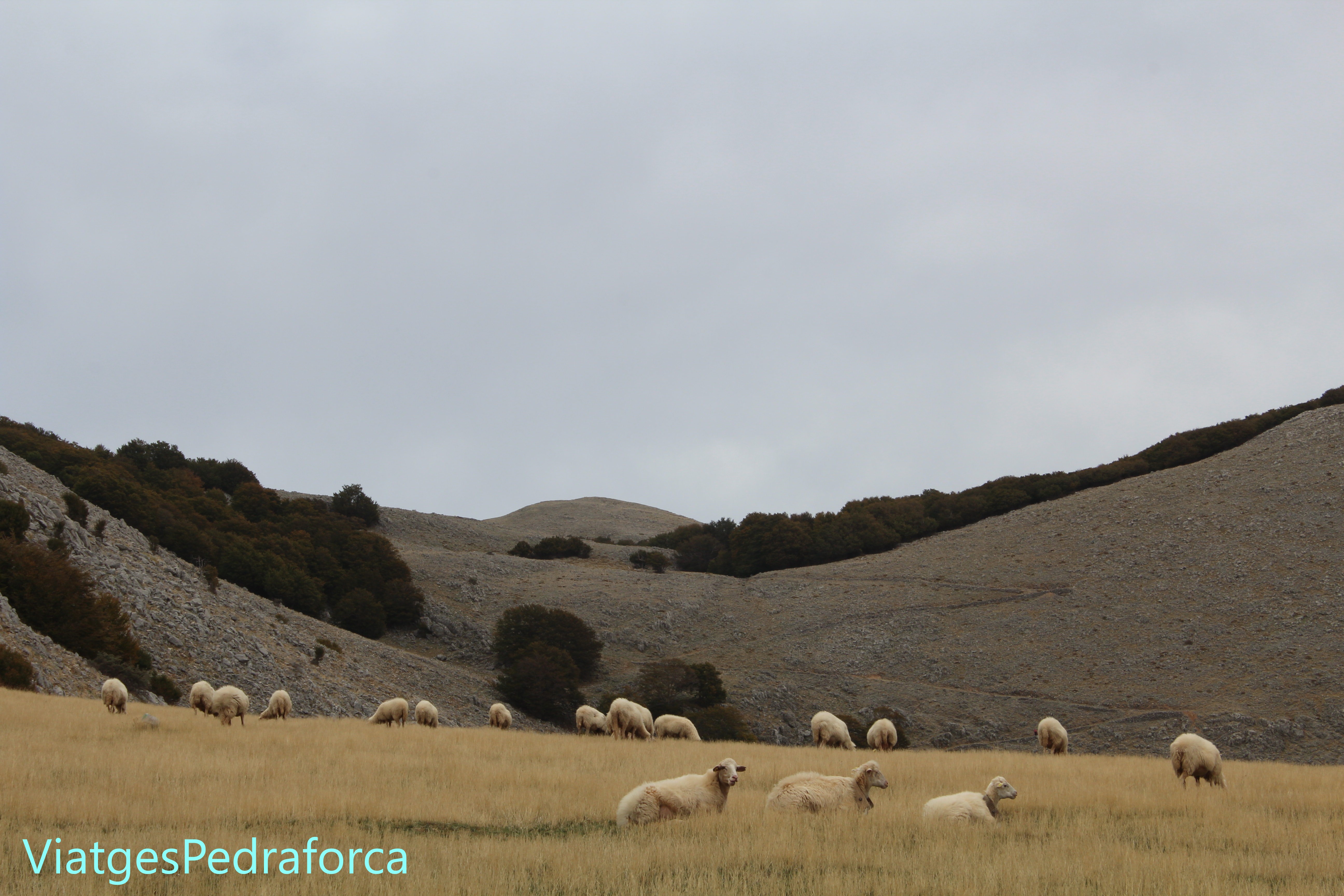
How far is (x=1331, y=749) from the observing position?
1439 inches

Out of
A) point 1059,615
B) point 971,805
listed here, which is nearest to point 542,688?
point 1059,615

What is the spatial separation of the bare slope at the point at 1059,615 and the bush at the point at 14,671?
95.9 ft

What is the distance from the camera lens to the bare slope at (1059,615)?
138 feet

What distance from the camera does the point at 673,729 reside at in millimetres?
25188

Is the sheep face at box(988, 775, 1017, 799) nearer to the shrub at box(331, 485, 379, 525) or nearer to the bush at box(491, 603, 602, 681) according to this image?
the bush at box(491, 603, 602, 681)

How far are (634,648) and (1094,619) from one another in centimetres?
2662

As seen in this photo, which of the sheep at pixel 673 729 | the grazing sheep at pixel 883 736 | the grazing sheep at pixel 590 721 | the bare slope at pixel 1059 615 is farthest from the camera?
the bare slope at pixel 1059 615

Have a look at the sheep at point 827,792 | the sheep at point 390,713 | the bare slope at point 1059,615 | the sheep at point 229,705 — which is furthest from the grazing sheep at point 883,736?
the bare slope at point 1059,615

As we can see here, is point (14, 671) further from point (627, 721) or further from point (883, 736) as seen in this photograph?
point (883, 736)

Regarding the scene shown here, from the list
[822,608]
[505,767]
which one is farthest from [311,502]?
[505,767]

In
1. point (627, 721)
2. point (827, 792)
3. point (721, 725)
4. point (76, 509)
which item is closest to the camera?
point (827, 792)

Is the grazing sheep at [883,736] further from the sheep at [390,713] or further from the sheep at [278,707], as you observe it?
the sheep at [278,707]

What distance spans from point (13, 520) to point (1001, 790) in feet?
117

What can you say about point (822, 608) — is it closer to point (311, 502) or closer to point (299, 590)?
point (299, 590)
